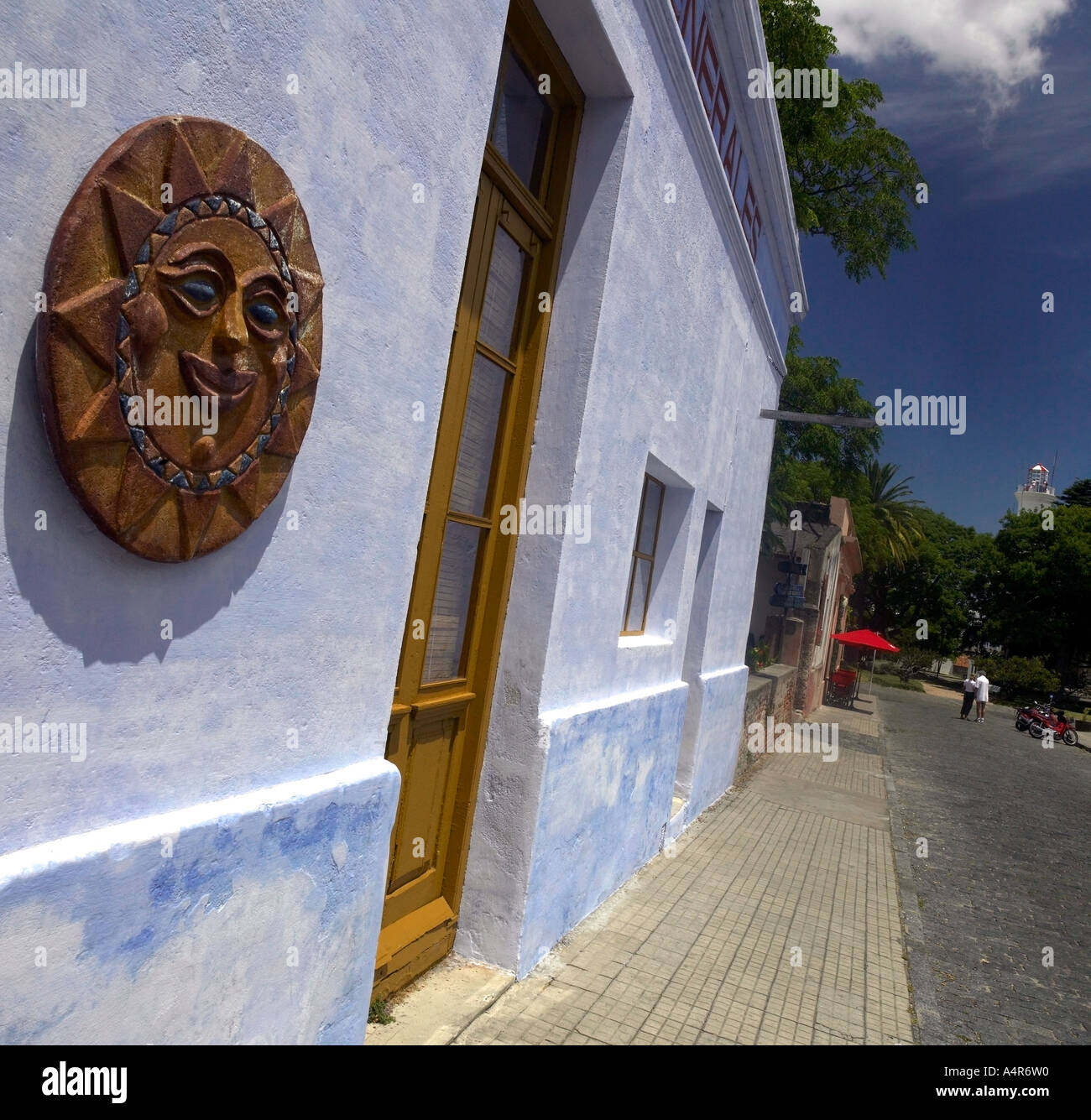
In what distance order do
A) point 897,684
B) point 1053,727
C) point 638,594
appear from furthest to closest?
point 897,684 → point 1053,727 → point 638,594

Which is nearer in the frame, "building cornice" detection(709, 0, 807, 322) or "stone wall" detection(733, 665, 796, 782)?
"building cornice" detection(709, 0, 807, 322)

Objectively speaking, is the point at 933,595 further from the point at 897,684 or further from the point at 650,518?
the point at 650,518

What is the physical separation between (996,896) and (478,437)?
22.5 ft

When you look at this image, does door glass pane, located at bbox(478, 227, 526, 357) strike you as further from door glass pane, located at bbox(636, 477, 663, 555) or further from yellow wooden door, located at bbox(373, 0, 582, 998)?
door glass pane, located at bbox(636, 477, 663, 555)

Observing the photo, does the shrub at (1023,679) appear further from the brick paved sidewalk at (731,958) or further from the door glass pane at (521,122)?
the door glass pane at (521,122)

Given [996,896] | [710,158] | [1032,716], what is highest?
[710,158]

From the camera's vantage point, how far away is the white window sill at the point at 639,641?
5996 millimetres

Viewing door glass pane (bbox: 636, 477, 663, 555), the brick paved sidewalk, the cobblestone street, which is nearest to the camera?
the brick paved sidewalk

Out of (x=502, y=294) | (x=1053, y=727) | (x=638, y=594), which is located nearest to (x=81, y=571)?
(x=502, y=294)

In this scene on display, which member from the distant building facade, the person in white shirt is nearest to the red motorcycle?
the person in white shirt

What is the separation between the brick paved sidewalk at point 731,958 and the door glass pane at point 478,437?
226 centimetres

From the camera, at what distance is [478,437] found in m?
4.26

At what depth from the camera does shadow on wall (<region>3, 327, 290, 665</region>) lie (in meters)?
1.75

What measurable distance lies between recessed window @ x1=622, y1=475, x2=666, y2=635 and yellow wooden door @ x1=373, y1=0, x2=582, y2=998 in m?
2.11
